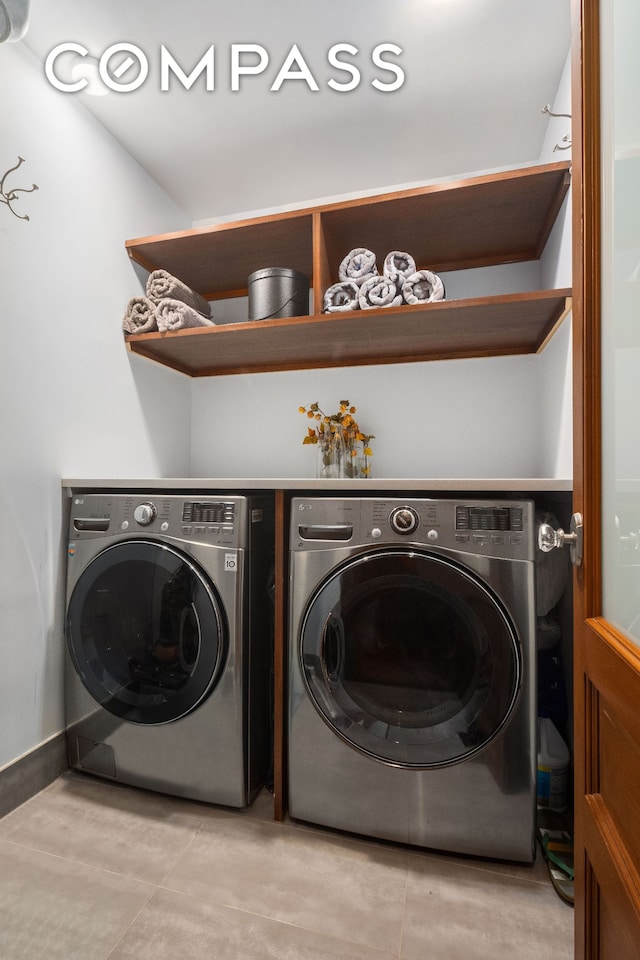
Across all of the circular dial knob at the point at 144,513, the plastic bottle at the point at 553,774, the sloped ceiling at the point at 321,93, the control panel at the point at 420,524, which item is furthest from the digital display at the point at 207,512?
the sloped ceiling at the point at 321,93

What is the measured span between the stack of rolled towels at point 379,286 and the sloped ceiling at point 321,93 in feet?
1.78

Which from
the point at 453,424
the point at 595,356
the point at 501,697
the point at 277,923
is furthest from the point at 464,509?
the point at 277,923

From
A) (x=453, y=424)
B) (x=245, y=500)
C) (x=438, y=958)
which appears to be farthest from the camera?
(x=453, y=424)

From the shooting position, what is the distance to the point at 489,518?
1.30 m

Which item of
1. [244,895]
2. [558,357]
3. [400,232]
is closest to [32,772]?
[244,895]

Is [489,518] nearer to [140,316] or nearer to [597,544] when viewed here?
[597,544]

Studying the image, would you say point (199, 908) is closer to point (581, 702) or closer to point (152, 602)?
point (152, 602)

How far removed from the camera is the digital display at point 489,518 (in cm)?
129

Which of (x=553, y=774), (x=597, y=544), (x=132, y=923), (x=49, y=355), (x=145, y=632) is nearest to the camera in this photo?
(x=597, y=544)

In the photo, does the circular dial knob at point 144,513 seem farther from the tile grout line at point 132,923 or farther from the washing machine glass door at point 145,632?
the tile grout line at point 132,923

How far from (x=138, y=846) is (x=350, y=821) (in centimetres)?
62

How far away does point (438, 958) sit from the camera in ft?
3.42

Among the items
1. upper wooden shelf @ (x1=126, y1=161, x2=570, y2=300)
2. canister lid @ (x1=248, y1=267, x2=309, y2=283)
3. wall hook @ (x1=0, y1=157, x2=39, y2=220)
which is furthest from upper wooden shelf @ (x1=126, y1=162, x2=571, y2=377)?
wall hook @ (x1=0, y1=157, x2=39, y2=220)

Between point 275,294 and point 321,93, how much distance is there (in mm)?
712
